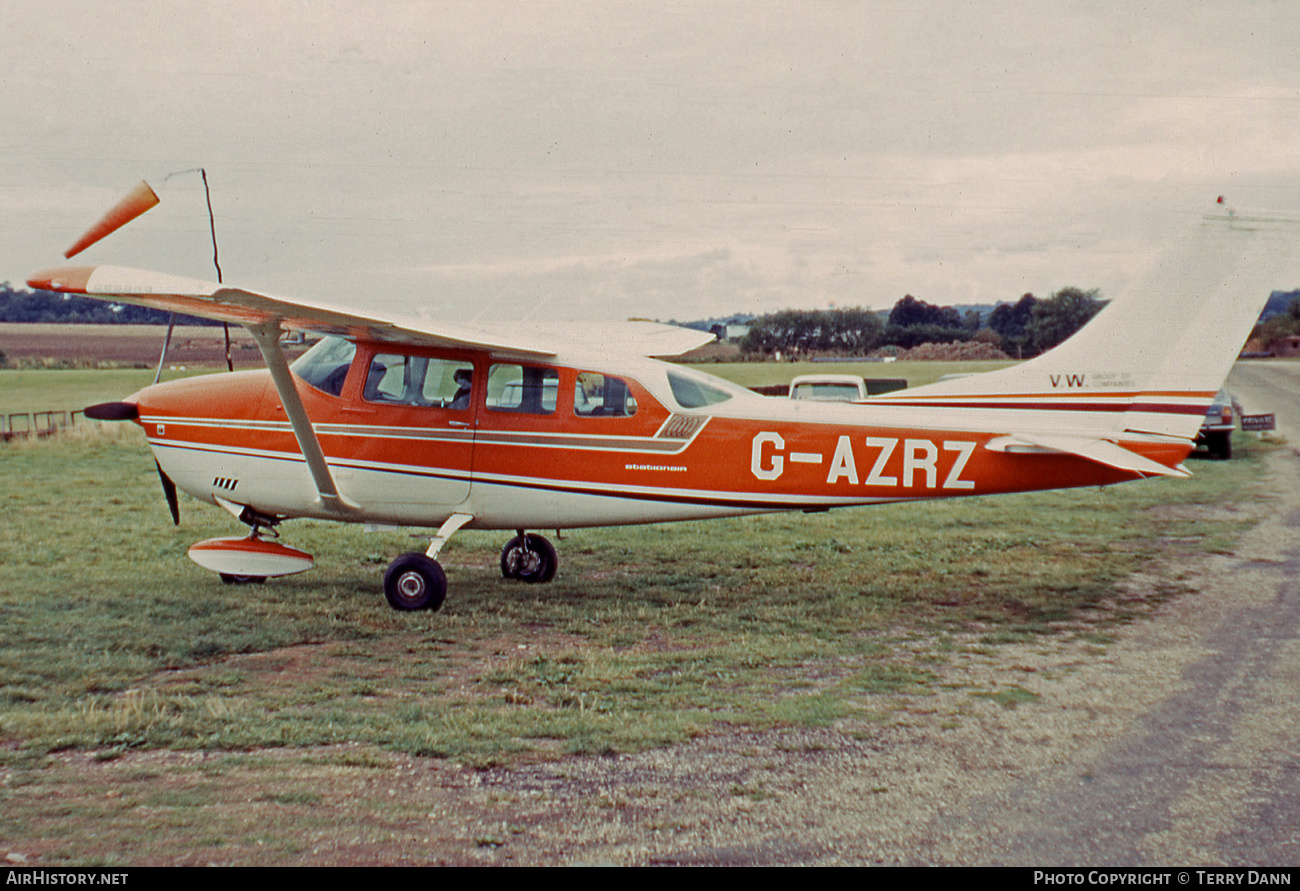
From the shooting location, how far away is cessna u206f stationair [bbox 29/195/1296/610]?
8234 millimetres

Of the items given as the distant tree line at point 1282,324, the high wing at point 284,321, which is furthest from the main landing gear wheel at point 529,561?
the distant tree line at point 1282,324

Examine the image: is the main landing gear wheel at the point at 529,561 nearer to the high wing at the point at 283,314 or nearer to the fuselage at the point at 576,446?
the fuselage at the point at 576,446

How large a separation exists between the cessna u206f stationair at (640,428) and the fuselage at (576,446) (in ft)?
0.05

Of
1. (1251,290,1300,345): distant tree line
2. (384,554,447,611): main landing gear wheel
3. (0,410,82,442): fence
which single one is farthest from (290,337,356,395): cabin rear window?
(1251,290,1300,345): distant tree line

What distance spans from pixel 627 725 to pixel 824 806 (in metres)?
1.38

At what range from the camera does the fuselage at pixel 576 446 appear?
827cm

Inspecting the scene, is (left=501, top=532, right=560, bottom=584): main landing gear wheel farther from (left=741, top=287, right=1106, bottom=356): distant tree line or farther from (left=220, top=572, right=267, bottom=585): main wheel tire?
(left=741, top=287, right=1106, bottom=356): distant tree line

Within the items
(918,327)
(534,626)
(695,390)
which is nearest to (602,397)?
(695,390)

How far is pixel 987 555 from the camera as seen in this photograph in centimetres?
1118

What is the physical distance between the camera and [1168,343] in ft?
27.4

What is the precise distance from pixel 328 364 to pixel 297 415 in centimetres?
89
